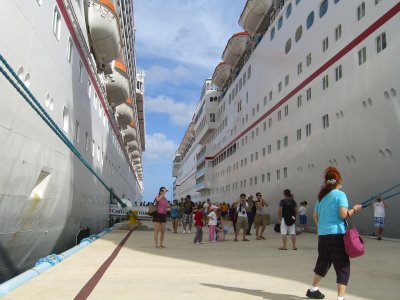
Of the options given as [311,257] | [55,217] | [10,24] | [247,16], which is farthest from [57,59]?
[247,16]

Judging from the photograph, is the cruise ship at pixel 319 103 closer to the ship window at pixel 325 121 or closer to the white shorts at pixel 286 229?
the ship window at pixel 325 121

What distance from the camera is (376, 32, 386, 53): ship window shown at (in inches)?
484

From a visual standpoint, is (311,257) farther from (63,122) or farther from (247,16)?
(247,16)

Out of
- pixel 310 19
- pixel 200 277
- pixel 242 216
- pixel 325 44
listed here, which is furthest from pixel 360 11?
pixel 200 277

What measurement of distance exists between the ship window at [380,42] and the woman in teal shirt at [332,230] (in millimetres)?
9344

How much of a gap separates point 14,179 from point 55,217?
267cm

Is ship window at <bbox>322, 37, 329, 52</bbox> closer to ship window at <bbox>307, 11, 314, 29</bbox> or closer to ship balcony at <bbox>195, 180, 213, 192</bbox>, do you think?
ship window at <bbox>307, 11, 314, 29</bbox>

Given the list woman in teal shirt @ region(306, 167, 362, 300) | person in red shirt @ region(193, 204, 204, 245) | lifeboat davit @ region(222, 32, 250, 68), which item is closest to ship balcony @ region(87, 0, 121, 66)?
person in red shirt @ region(193, 204, 204, 245)

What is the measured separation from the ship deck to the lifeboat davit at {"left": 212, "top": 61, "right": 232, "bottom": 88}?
33896 mm

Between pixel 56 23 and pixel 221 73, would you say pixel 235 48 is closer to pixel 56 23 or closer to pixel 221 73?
pixel 221 73

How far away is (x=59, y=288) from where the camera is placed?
15.5 feet

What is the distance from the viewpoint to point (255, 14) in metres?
29.1

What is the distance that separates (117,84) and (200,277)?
14.9m

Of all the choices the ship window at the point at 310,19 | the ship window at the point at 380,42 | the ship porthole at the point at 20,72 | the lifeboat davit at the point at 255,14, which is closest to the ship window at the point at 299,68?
the ship window at the point at 310,19
